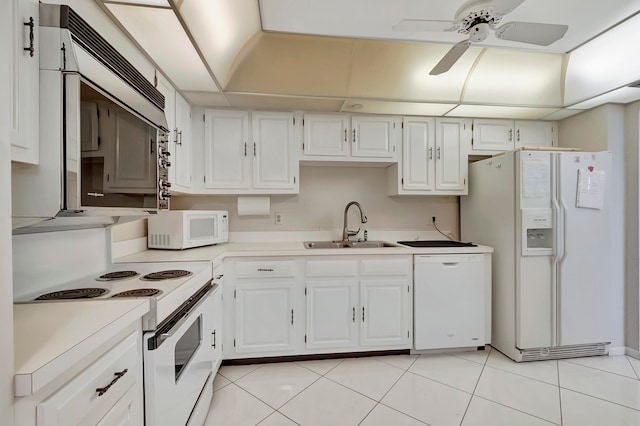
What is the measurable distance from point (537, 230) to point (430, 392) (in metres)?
1.59

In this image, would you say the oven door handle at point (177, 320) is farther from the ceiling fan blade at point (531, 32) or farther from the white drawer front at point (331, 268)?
the ceiling fan blade at point (531, 32)

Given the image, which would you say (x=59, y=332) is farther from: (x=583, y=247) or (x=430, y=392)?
(x=583, y=247)

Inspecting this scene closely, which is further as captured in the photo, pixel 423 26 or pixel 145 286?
pixel 423 26

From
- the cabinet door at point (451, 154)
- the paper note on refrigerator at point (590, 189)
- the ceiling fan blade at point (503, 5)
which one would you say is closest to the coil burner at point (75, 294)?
the ceiling fan blade at point (503, 5)

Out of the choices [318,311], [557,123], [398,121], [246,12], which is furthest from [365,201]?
[557,123]

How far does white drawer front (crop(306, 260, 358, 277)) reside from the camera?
222cm

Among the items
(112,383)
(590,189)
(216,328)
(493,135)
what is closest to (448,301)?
(590,189)

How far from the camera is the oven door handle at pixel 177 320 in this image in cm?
103

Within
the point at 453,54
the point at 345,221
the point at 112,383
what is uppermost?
the point at 453,54

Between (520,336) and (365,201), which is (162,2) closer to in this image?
(365,201)

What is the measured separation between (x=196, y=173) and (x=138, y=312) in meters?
1.70

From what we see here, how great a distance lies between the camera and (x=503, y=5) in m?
1.33

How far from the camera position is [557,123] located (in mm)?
2836

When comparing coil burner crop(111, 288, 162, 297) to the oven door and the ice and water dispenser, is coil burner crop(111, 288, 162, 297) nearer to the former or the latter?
the oven door
